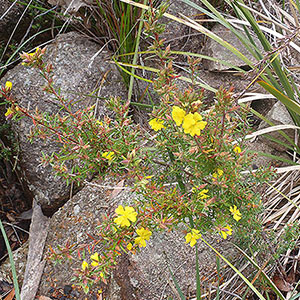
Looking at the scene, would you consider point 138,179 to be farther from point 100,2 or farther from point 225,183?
point 100,2

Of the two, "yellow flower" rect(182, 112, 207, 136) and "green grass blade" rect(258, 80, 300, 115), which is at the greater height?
"yellow flower" rect(182, 112, 207, 136)

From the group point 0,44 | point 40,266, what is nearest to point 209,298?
point 40,266

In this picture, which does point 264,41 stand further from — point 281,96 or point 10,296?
point 10,296

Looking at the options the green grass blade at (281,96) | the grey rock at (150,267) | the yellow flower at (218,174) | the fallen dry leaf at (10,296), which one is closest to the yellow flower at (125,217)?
the yellow flower at (218,174)

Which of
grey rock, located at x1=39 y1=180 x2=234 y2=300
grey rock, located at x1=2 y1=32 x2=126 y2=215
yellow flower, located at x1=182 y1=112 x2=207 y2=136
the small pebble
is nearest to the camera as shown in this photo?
yellow flower, located at x1=182 y1=112 x2=207 y2=136

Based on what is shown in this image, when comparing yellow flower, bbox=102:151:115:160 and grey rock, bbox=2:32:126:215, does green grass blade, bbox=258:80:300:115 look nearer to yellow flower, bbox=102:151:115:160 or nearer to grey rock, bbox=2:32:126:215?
yellow flower, bbox=102:151:115:160

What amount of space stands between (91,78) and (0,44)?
0.63 metres

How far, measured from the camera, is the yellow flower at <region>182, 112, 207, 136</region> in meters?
0.81

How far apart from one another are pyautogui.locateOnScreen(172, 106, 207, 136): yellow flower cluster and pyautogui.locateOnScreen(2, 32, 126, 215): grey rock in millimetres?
1121

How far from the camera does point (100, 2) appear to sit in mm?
1816

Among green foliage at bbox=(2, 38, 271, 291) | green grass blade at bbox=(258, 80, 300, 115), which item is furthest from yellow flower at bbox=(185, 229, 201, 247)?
green grass blade at bbox=(258, 80, 300, 115)

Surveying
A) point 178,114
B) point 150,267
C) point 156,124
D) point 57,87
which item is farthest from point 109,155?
point 57,87

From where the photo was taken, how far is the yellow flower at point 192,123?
0.81 metres

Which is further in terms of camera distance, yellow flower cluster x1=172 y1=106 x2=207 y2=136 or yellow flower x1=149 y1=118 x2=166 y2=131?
yellow flower x1=149 y1=118 x2=166 y2=131
